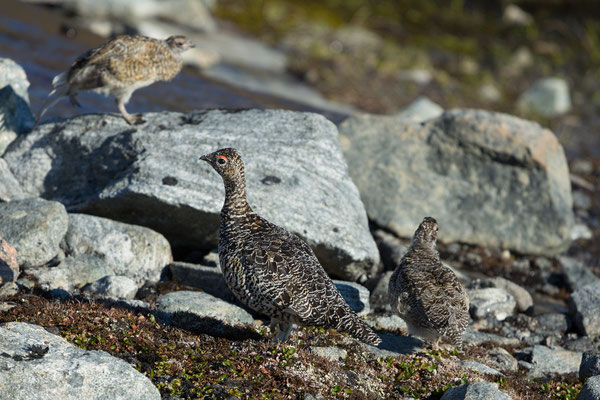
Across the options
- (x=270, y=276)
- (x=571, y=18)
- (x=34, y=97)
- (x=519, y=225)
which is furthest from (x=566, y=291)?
(x=571, y=18)

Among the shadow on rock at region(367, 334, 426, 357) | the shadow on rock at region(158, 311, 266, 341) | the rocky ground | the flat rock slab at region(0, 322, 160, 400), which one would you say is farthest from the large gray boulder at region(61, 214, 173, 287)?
the flat rock slab at region(0, 322, 160, 400)

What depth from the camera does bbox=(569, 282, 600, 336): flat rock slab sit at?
38.5 ft

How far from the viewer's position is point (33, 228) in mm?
9859

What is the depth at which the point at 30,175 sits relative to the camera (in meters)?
11.8

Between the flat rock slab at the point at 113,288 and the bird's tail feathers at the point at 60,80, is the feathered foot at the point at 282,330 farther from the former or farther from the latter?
the bird's tail feathers at the point at 60,80

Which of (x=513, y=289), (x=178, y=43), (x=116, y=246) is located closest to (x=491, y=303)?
(x=513, y=289)

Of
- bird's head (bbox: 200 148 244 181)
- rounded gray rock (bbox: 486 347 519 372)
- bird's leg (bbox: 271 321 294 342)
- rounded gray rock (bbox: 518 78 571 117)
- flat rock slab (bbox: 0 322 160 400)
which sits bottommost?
rounded gray rock (bbox: 518 78 571 117)

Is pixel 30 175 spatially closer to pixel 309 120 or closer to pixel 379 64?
pixel 309 120

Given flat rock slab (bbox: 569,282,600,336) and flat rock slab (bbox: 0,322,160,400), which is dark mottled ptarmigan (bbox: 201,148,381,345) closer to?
flat rock slab (bbox: 0,322,160,400)

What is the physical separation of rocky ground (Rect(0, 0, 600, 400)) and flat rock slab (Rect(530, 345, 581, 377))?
3 centimetres

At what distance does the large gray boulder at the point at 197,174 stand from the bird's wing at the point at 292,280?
8.27 ft

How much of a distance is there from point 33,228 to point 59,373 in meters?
3.82

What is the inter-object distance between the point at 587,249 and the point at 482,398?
404 inches

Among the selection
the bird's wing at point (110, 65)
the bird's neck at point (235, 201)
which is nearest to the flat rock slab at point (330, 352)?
the bird's neck at point (235, 201)
